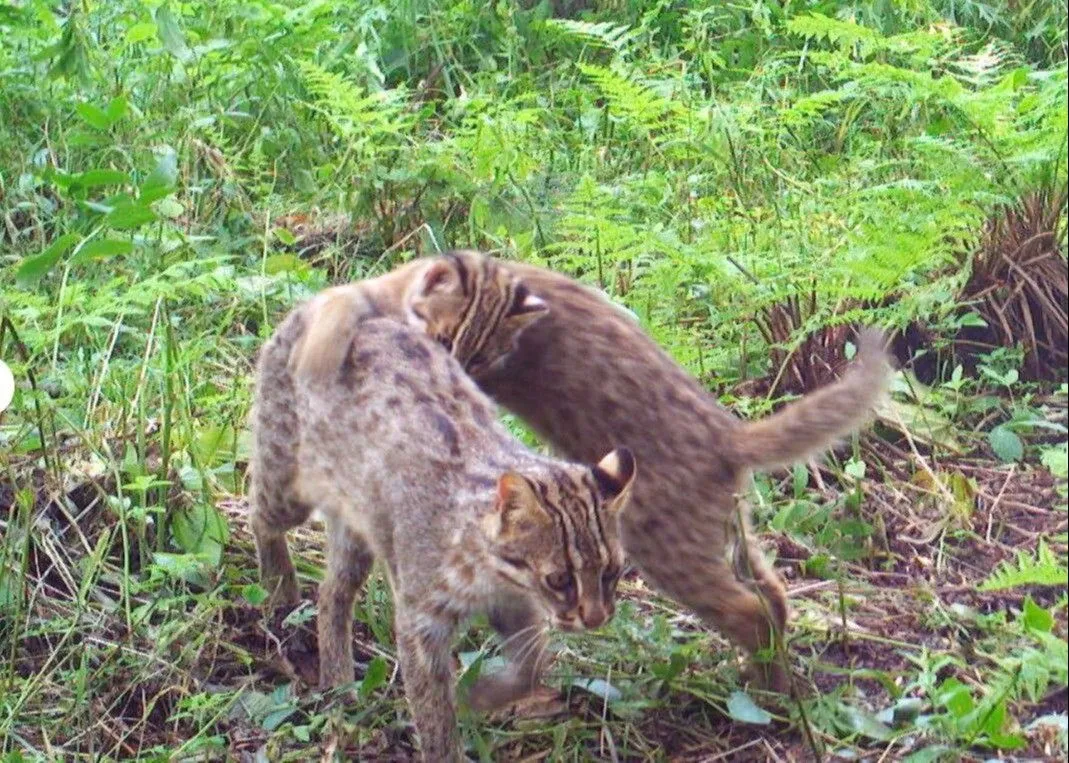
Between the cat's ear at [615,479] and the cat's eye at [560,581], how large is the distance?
213 millimetres

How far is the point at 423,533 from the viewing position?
18.2 feet

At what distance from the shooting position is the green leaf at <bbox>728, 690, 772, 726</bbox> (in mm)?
5398

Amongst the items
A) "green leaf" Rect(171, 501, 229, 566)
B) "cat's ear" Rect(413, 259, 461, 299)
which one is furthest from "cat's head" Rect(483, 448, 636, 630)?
"green leaf" Rect(171, 501, 229, 566)

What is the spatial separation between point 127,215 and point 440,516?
1856mm

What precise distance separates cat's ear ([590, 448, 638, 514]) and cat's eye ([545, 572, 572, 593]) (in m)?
0.21

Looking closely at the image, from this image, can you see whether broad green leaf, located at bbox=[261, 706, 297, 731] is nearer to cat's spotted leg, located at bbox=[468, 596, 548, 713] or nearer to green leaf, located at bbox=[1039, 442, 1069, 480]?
cat's spotted leg, located at bbox=[468, 596, 548, 713]

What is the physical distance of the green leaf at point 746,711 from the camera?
213 inches

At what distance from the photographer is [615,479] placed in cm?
511

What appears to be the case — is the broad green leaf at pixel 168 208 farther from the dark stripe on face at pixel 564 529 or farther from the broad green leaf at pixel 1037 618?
the broad green leaf at pixel 1037 618

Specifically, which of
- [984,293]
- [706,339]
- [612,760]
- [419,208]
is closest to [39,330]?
[419,208]

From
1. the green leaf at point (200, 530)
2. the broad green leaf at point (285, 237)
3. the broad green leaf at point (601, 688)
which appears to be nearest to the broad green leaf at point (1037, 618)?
the broad green leaf at point (601, 688)

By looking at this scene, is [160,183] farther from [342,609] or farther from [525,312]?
[342,609]

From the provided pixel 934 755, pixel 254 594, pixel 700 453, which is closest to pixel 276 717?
pixel 254 594

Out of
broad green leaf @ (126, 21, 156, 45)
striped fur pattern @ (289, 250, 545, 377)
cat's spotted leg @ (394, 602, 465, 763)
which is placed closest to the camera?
cat's spotted leg @ (394, 602, 465, 763)
